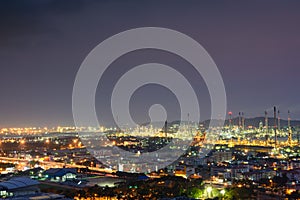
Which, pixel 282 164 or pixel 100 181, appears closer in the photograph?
pixel 100 181

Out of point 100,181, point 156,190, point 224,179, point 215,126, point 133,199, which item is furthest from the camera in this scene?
point 215,126

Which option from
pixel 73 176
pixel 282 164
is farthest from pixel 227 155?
pixel 73 176

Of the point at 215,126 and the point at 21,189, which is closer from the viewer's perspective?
the point at 21,189

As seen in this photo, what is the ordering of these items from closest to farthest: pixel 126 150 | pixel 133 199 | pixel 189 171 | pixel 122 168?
pixel 133 199
pixel 189 171
pixel 122 168
pixel 126 150

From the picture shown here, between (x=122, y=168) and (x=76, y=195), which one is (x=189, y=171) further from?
(x=76, y=195)

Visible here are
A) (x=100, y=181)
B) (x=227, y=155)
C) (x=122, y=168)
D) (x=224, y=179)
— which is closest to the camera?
(x=100, y=181)

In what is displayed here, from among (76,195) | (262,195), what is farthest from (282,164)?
(76,195)

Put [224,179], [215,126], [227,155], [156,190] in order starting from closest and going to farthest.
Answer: [156,190], [224,179], [227,155], [215,126]

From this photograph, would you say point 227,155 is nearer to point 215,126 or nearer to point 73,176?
point 73,176
